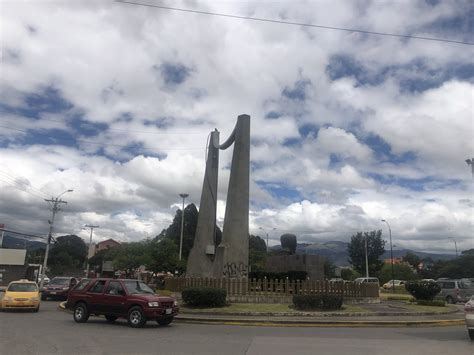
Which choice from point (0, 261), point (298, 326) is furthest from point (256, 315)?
point (0, 261)

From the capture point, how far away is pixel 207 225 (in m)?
30.4

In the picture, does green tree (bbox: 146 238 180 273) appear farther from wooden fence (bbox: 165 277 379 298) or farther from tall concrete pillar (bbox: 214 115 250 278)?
wooden fence (bbox: 165 277 379 298)

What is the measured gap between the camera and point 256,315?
60.5 ft

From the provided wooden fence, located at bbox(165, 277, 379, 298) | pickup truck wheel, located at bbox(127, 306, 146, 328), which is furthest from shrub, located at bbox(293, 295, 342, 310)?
pickup truck wheel, located at bbox(127, 306, 146, 328)

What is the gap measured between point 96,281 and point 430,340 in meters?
11.5

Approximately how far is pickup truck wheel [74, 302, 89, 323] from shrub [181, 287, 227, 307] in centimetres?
502

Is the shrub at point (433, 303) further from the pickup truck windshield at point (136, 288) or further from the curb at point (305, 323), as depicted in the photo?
the pickup truck windshield at point (136, 288)

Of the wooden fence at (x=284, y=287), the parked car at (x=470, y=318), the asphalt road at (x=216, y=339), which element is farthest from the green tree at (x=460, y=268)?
the parked car at (x=470, y=318)

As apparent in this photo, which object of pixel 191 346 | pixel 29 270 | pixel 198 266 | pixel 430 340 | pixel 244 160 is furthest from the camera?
pixel 29 270

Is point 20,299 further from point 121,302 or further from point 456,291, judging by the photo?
point 456,291

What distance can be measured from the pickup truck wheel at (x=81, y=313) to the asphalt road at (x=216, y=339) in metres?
0.28

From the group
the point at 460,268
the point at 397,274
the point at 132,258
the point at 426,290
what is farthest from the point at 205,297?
the point at 460,268

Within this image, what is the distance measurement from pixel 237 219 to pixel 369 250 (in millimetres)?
48515

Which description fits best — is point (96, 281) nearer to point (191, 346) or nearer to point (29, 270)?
point (191, 346)
